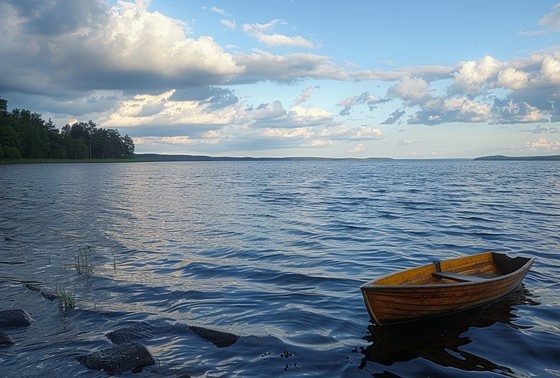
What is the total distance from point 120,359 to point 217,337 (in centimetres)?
232

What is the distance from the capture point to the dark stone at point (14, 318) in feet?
34.0

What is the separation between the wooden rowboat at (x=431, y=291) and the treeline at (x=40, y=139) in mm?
117769

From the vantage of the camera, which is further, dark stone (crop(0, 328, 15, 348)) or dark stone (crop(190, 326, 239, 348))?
dark stone (crop(190, 326, 239, 348))

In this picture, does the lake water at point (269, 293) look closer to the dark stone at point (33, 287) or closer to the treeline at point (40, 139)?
the dark stone at point (33, 287)

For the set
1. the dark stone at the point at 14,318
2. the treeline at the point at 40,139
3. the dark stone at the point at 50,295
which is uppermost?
the treeline at the point at 40,139

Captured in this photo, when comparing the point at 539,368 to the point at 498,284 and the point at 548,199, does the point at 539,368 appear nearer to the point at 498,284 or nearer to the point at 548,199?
the point at 498,284

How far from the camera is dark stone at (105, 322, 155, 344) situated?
32.0 ft

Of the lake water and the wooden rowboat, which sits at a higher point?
the wooden rowboat

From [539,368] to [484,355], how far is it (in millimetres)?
1012

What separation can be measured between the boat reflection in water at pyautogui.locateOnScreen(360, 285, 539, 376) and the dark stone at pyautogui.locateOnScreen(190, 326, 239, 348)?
9.23 ft

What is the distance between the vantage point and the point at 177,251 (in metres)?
20.2

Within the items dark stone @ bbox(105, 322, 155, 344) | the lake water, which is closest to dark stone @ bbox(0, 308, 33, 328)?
the lake water

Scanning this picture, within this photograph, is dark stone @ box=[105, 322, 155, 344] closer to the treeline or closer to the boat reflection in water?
the boat reflection in water

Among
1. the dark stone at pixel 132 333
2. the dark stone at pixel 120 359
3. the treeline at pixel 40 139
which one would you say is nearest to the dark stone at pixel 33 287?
the dark stone at pixel 132 333
